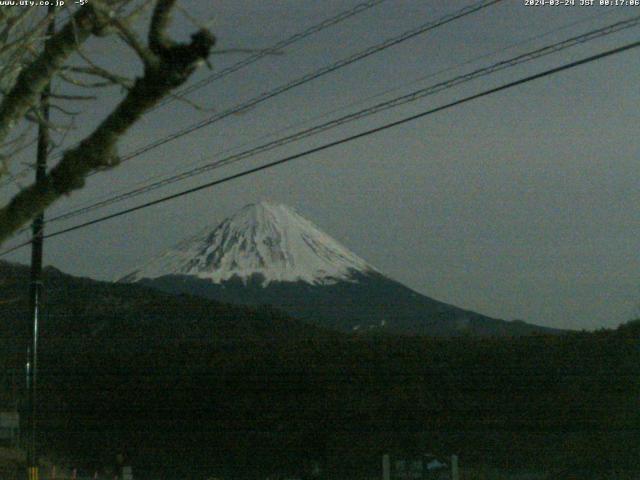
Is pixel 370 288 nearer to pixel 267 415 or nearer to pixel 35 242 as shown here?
pixel 267 415

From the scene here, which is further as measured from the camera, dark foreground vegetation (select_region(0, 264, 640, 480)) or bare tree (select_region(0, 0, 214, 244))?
dark foreground vegetation (select_region(0, 264, 640, 480))

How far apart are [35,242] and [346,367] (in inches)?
549

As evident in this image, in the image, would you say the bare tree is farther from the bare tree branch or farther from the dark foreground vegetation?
the dark foreground vegetation

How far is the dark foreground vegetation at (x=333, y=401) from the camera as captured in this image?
25.4 m

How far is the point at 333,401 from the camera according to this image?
2834cm

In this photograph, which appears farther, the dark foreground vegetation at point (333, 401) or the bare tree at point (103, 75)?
the dark foreground vegetation at point (333, 401)

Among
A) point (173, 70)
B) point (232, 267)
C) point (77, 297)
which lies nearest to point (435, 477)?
point (173, 70)

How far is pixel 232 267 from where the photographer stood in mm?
79625

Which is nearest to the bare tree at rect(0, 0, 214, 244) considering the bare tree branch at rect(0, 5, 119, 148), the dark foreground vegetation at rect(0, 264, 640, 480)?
the bare tree branch at rect(0, 5, 119, 148)

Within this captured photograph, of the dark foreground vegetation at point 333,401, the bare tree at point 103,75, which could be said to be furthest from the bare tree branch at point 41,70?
the dark foreground vegetation at point 333,401

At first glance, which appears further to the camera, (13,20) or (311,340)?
(311,340)

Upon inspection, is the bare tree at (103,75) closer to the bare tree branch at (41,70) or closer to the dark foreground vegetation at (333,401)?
the bare tree branch at (41,70)

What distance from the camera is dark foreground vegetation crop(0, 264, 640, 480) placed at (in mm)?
25438

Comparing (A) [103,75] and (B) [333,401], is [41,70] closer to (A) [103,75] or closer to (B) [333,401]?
(A) [103,75]
